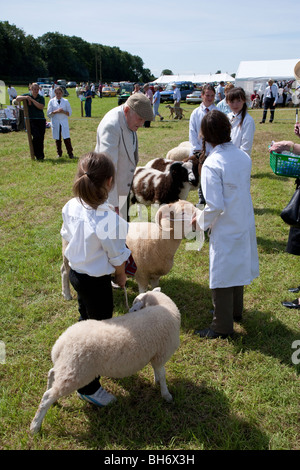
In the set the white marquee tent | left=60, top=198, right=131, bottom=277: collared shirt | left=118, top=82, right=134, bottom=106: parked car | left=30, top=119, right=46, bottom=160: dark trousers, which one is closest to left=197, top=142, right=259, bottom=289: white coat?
left=60, top=198, right=131, bottom=277: collared shirt

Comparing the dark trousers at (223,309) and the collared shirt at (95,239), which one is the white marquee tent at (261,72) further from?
the collared shirt at (95,239)

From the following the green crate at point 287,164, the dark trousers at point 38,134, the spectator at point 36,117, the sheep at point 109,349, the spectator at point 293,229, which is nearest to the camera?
the sheep at point 109,349

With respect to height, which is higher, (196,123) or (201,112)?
(201,112)

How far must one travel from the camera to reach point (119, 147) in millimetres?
3740

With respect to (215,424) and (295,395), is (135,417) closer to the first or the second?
(215,424)

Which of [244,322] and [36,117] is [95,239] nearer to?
[244,322]

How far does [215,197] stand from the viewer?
2885mm

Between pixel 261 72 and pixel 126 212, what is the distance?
34789 millimetres

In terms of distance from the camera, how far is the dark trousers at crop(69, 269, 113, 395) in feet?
8.25

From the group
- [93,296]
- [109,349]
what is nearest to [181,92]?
[93,296]

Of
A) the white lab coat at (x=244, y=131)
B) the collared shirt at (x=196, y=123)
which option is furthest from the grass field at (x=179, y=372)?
the collared shirt at (x=196, y=123)

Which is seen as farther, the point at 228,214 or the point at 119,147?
the point at 119,147

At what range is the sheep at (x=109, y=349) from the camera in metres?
2.24

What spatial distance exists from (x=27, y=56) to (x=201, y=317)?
84684mm
